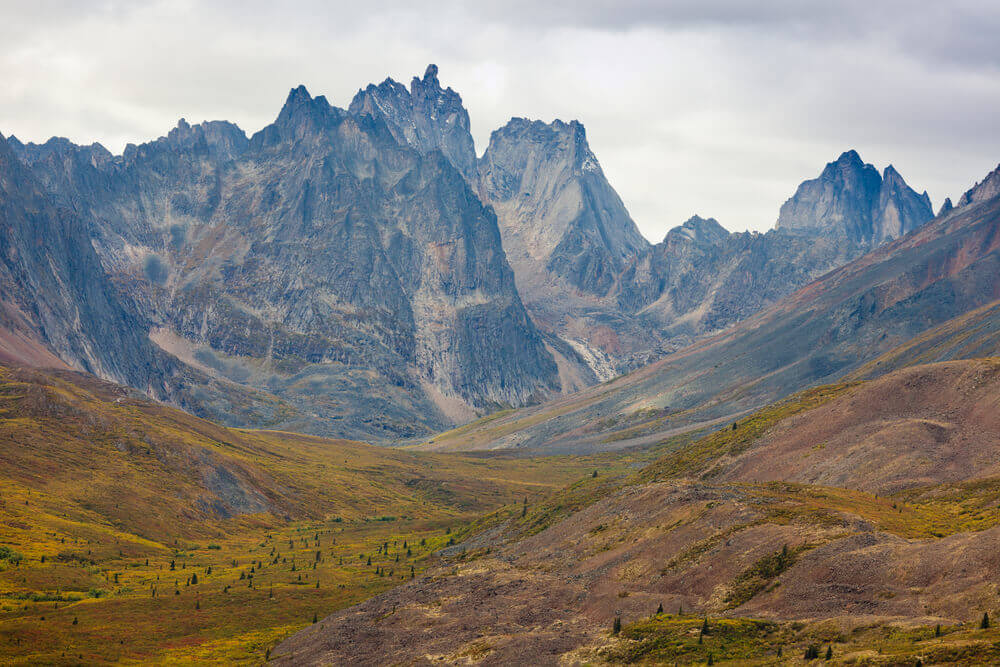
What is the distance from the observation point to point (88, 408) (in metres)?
191

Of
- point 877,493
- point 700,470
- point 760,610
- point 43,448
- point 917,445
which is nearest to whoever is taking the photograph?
point 760,610

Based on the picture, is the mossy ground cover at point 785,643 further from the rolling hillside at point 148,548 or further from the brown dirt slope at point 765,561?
the rolling hillside at point 148,548

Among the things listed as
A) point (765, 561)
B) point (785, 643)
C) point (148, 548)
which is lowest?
point (785, 643)

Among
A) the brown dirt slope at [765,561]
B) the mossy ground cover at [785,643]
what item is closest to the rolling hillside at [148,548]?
the brown dirt slope at [765,561]

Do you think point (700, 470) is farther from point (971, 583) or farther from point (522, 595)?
point (971, 583)

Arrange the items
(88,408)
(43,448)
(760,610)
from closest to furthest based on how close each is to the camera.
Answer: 1. (760,610)
2. (43,448)
3. (88,408)

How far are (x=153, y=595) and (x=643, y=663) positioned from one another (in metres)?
72.7

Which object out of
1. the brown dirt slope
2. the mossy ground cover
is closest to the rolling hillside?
the brown dirt slope

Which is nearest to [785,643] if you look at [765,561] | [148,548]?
[765,561]

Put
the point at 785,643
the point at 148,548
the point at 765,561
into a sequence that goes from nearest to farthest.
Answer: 1. the point at 785,643
2. the point at 765,561
3. the point at 148,548

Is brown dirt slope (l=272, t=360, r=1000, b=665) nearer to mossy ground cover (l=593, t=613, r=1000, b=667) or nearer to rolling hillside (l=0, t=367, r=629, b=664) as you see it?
mossy ground cover (l=593, t=613, r=1000, b=667)

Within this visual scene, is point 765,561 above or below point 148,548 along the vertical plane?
below

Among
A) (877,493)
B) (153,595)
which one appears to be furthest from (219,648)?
(877,493)

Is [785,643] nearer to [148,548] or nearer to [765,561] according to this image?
[765,561]
